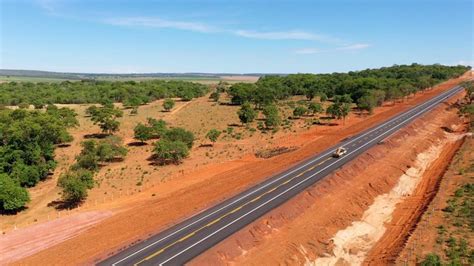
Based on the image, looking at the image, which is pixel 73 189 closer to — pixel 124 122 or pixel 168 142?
pixel 168 142

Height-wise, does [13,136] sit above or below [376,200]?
above

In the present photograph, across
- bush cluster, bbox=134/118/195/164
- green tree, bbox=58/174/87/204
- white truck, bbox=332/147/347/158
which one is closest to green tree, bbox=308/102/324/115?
white truck, bbox=332/147/347/158

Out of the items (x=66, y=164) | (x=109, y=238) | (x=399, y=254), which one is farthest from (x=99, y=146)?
(x=399, y=254)

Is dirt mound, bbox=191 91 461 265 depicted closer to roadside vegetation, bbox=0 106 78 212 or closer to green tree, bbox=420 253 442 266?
green tree, bbox=420 253 442 266

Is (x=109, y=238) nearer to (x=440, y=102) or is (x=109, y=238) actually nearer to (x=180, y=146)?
(x=180, y=146)

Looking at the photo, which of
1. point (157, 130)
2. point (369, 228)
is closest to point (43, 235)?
point (369, 228)
